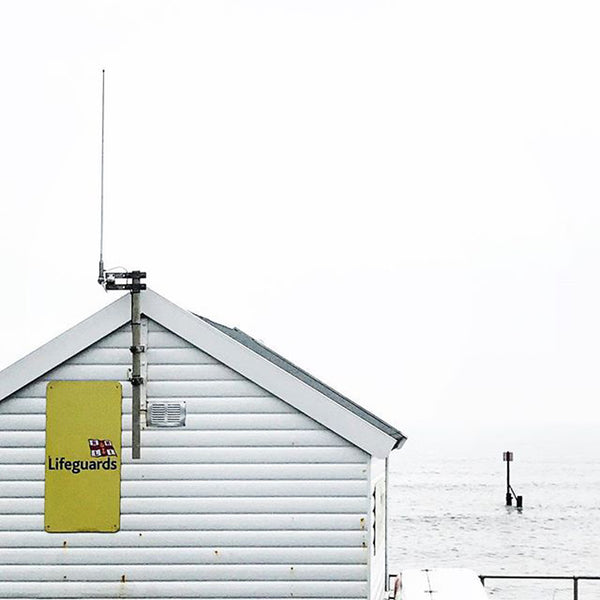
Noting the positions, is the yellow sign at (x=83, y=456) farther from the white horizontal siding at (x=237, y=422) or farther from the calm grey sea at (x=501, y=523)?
the calm grey sea at (x=501, y=523)

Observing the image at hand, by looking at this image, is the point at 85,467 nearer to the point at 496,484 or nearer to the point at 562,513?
the point at 562,513

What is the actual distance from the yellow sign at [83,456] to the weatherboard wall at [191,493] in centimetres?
8

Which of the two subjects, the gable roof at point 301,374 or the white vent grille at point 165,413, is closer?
the white vent grille at point 165,413

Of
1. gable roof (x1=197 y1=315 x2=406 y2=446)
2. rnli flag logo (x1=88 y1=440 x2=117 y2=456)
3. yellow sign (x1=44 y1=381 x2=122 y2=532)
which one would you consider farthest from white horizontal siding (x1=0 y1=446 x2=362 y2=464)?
gable roof (x1=197 y1=315 x2=406 y2=446)

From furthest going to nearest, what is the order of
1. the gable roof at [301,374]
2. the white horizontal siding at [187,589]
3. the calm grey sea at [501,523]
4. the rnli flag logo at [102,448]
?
the calm grey sea at [501,523] → the gable roof at [301,374] → the rnli flag logo at [102,448] → the white horizontal siding at [187,589]

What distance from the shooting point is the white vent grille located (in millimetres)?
13000

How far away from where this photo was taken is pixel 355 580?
1288 centimetres

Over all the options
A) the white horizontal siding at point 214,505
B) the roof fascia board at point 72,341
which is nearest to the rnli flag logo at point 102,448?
the white horizontal siding at point 214,505

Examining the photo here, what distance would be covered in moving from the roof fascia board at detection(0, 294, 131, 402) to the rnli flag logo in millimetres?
776

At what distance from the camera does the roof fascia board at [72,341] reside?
1300cm

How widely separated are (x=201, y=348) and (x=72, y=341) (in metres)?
1.15

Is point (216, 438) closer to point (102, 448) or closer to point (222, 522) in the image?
point (222, 522)

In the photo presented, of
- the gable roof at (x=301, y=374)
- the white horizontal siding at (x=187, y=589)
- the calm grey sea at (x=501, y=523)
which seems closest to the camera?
the white horizontal siding at (x=187, y=589)

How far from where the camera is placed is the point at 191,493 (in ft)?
42.8
